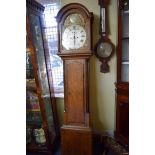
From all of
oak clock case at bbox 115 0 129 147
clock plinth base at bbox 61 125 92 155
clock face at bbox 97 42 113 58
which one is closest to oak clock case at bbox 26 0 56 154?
clock plinth base at bbox 61 125 92 155

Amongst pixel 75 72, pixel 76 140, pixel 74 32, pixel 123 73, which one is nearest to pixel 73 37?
pixel 74 32

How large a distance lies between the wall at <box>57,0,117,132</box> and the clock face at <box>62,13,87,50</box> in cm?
34

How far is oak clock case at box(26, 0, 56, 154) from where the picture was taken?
188 centimetres

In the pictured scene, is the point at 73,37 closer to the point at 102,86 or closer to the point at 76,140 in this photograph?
the point at 102,86

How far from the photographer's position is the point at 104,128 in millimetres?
2318

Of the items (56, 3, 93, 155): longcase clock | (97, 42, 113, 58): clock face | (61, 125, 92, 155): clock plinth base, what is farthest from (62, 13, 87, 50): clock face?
(61, 125, 92, 155): clock plinth base

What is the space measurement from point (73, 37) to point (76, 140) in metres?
1.12

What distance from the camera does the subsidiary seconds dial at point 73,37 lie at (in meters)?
1.91

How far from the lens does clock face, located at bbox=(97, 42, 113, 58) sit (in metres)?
2.14

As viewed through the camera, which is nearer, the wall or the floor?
the floor

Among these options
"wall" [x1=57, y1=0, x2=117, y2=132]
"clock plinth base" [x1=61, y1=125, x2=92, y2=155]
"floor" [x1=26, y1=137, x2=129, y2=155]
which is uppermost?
"wall" [x1=57, y1=0, x2=117, y2=132]

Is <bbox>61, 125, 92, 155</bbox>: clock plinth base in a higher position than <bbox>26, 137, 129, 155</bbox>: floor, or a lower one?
higher

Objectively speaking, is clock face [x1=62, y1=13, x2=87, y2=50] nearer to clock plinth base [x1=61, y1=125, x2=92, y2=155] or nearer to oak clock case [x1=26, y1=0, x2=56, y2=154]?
oak clock case [x1=26, y1=0, x2=56, y2=154]
